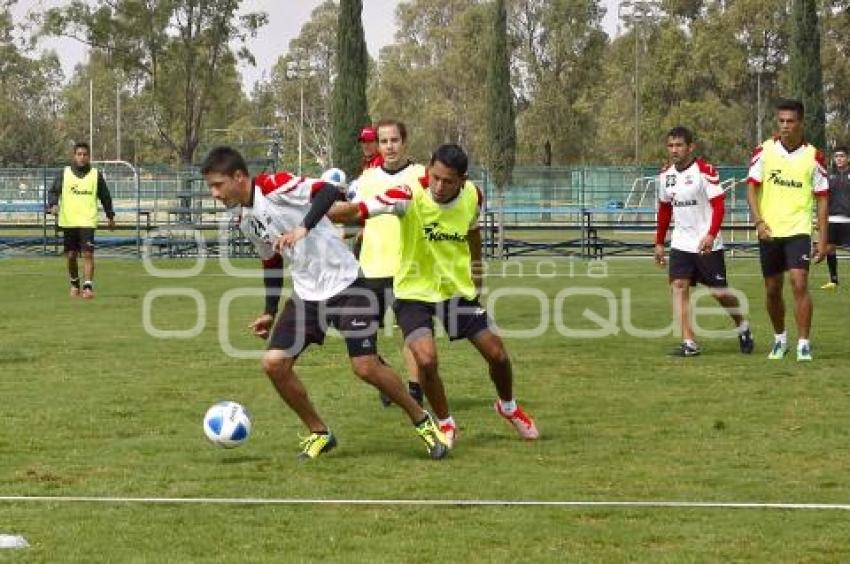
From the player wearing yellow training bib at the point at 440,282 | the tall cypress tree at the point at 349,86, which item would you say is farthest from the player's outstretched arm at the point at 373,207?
the tall cypress tree at the point at 349,86

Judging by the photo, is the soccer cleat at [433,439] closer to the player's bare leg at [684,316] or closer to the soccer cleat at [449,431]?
the soccer cleat at [449,431]

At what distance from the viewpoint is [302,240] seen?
8.80m

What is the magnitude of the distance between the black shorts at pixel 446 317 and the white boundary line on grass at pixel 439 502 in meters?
1.83

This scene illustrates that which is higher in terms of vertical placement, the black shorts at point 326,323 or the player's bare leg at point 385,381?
the black shorts at point 326,323

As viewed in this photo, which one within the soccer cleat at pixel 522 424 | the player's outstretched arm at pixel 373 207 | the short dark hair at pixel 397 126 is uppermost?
the short dark hair at pixel 397 126

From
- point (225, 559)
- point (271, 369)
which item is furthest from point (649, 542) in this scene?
point (271, 369)

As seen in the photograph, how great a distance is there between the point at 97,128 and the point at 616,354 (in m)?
112

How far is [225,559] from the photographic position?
251 inches

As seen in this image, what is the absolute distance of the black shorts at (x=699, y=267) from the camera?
48.6 feet

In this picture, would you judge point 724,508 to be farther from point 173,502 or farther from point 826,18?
point 826,18

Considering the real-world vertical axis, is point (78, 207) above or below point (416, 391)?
above

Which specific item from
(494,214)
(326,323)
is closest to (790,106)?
(326,323)

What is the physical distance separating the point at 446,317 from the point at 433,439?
821mm

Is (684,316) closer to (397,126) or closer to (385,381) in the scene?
(397,126)
